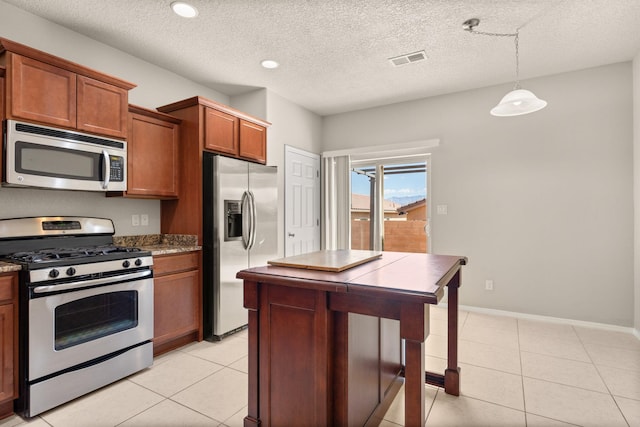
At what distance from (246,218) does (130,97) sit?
62.2 inches

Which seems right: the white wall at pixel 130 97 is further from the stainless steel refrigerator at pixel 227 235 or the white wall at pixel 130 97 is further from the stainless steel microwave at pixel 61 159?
the stainless steel refrigerator at pixel 227 235

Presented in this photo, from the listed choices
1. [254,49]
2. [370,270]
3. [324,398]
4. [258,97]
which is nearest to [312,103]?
[258,97]

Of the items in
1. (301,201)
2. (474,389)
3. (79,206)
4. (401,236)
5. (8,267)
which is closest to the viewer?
(8,267)

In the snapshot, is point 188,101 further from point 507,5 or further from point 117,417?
point 507,5

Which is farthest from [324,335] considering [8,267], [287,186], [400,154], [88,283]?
[400,154]

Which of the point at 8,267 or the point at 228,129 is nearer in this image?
the point at 8,267

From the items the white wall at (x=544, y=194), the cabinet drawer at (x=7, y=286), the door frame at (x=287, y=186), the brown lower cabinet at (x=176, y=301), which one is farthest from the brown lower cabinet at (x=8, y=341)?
the white wall at (x=544, y=194)

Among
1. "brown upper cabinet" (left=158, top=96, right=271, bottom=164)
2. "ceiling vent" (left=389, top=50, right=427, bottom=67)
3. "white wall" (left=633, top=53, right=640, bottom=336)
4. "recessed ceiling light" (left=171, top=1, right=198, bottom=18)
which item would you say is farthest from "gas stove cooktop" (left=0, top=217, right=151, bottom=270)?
"white wall" (left=633, top=53, right=640, bottom=336)

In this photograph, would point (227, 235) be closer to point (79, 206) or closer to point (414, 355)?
point (79, 206)

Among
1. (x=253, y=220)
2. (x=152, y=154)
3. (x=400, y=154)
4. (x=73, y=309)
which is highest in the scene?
(x=400, y=154)

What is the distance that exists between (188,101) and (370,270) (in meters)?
2.52

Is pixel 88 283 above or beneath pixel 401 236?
beneath

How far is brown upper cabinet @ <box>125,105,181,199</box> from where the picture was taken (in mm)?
2893

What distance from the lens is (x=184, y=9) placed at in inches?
97.1
